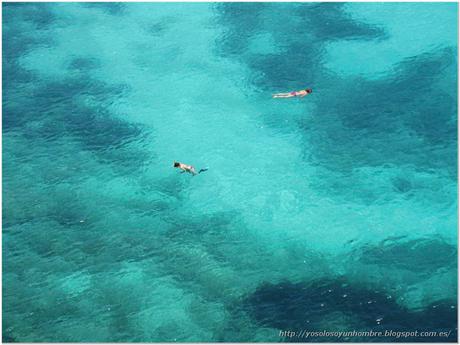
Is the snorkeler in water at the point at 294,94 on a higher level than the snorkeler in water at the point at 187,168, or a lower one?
higher

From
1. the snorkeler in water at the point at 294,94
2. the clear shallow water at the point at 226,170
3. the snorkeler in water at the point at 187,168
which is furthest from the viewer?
the snorkeler in water at the point at 294,94

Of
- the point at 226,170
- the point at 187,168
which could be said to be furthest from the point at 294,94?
the point at 187,168

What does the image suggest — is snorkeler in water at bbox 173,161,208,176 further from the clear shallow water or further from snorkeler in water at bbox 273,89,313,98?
snorkeler in water at bbox 273,89,313,98

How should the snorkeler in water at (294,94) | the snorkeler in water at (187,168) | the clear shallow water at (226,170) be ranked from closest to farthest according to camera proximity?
1. the clear shallow water at (226,170)
2. the snorkeler in water at (187,168)
3. the snorkeler in water at (294,94)

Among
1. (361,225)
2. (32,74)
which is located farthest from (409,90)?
(32,74)

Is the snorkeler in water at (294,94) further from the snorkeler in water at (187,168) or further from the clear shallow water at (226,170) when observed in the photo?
the snorkeler in water at (187,168)

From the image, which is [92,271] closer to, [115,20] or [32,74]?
[32,74]

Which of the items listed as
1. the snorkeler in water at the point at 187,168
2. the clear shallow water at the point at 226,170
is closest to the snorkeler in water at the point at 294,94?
the clear shallow water at the point at 226,170

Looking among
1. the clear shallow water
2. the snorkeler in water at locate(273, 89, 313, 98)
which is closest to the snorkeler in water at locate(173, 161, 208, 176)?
the clear shallow water
